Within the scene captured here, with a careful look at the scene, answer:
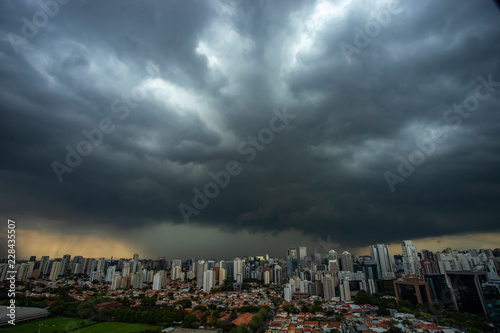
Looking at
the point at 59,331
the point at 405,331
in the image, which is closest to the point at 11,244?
the point at 59,331

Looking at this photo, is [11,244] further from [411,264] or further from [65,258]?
[65,258]

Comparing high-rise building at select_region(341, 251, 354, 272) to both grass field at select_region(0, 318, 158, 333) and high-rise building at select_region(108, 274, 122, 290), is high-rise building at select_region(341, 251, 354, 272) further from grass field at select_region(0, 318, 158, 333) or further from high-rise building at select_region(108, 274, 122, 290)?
high-rise building at select_region(108, 274, 122, 290)

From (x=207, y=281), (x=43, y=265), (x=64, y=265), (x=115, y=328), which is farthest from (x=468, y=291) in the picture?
(x=43, y=265)

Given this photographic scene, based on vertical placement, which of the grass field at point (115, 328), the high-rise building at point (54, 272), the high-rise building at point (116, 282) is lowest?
the grass field at point (115, 328)

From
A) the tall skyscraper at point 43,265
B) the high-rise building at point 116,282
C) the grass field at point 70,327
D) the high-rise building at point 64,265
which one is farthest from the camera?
the high-rise building at point 64,265

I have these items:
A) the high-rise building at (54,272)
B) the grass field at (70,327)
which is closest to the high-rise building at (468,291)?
the grass field at (70,327)

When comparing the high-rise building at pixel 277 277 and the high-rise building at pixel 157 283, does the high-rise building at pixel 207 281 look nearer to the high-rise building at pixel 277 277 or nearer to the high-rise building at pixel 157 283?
the high-rise building at pixel 157 283

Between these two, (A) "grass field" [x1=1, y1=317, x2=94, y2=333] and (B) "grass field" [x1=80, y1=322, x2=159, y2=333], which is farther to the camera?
(B) "grass field" [x1=80, y1=322, x2=159, y2=333]

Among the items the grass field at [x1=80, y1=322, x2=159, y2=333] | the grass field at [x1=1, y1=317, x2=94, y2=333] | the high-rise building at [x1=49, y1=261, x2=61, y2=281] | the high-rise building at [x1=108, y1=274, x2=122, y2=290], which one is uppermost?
the high-rise building at [x1=49, y1=261, x2=61, y2=281]

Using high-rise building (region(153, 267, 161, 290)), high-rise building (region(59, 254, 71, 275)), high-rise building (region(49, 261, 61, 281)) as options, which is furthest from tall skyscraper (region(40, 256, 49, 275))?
high-rise building (region(153, 267, 161, 290))

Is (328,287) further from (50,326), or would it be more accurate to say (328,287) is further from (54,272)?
(54,272)
